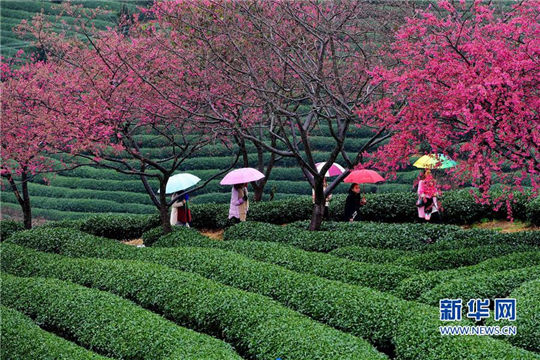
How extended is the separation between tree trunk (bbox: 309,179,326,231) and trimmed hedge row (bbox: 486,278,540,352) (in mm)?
5530

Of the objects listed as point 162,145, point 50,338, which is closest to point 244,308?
point 50,338

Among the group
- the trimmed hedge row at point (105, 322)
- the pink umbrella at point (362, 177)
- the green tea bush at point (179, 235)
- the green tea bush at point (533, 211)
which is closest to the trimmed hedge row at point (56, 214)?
the green tea bush at point (179, 235)

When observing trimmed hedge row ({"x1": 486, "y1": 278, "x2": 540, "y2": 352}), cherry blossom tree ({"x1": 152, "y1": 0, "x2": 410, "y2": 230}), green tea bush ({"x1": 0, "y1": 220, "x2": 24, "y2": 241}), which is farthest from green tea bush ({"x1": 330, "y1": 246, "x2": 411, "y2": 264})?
green tea bush ({"x1": 0, "y1": 220, "x2": 24, "y2": 241})

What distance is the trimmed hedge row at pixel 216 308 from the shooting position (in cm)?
715

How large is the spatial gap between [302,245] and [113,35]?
21.8 ft

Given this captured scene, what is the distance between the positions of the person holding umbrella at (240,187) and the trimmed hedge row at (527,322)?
7045 mm

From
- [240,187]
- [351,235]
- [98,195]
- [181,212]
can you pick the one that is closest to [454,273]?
[351,235]

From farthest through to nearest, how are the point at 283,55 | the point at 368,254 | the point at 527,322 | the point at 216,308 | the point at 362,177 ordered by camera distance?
the point at 362,177, the point at 283,55, the point at 368,254, the point at 216,308, the point at 527,322

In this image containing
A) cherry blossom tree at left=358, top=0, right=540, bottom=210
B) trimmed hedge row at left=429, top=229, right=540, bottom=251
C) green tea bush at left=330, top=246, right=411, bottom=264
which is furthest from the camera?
trimmed hedge row at left=429, top=229, right=540, bottom=251

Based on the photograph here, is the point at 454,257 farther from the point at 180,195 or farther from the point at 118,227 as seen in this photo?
the point at 118,227

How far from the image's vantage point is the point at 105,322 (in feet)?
28.3

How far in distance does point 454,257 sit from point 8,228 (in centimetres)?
1073

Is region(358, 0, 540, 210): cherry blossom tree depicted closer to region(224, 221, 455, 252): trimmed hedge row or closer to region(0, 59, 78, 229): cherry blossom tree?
region(224, 221, 455, 252): trimmed hedge row

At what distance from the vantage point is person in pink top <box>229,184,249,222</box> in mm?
14289
